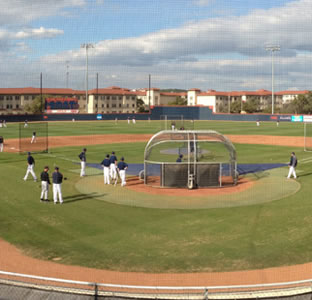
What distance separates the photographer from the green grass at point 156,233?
1070cm

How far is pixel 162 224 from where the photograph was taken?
554 inches

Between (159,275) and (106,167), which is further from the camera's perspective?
(106,167)

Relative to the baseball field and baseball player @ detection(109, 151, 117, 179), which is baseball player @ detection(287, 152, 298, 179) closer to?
the baseball field

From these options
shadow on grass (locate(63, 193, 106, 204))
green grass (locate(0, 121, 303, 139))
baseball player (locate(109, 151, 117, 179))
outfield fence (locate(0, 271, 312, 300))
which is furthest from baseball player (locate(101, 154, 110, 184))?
green grass (locate(0, 121, 303, 139))

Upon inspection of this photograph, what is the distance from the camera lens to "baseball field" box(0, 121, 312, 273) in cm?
1080

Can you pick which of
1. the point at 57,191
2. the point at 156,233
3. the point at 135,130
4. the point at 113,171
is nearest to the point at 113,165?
the point at 113,171

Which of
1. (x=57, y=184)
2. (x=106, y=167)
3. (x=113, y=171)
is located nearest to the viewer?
(x=57, y=184)

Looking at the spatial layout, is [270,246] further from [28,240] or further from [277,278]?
[28,240]

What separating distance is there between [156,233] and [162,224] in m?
1.05

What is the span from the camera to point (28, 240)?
1243cm

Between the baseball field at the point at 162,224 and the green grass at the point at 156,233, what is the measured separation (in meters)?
0.03

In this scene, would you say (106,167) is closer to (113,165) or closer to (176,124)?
(113,165)

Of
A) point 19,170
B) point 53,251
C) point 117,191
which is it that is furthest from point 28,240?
point 19,170

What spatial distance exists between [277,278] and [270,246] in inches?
88.9
